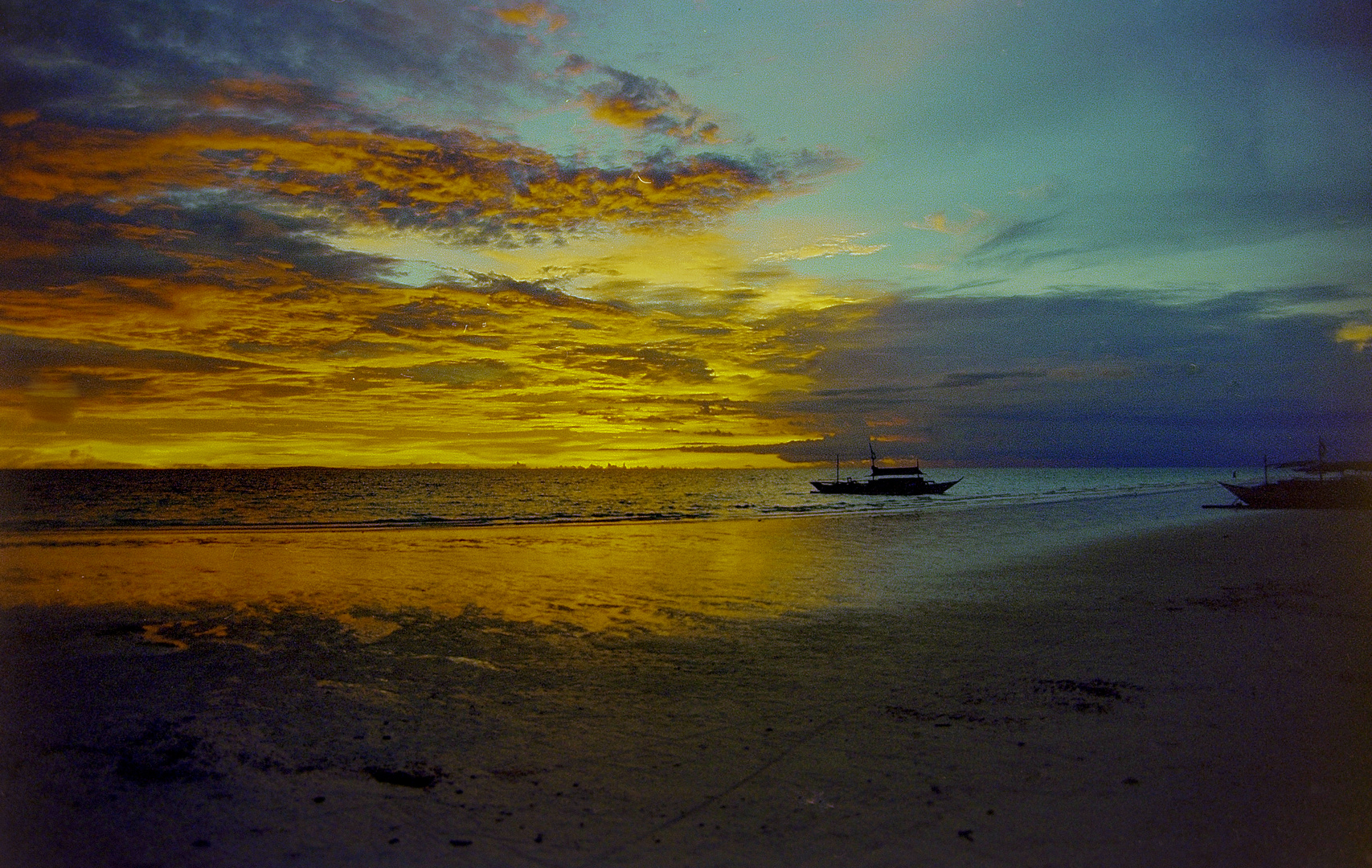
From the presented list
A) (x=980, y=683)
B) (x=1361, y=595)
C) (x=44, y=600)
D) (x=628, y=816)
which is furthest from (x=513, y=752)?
(x=1361, y=595)

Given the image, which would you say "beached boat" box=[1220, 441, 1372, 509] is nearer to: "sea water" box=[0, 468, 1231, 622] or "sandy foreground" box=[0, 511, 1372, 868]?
"sea water" box=[0, 468, 1231, 622]

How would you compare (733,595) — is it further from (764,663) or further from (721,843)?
(721,843)

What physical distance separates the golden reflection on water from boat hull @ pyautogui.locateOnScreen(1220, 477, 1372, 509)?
3806 centimetres

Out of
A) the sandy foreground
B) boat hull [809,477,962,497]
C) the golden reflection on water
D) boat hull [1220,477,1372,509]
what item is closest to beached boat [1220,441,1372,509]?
boat hull [1220,477,1372,509]

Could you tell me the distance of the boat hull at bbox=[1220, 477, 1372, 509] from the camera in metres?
50.9

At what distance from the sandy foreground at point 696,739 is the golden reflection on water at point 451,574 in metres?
1.27

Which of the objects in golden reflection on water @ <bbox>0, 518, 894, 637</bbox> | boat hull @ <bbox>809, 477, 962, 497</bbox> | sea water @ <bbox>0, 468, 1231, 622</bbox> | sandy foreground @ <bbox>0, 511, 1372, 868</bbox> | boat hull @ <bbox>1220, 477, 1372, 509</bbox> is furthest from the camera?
boat hull @ <bbox>809, 477, 962, 497</bbox>

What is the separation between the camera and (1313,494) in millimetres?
52750

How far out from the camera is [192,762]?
7355 mm

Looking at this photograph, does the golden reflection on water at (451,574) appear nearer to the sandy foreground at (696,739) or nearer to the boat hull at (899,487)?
the sandy foreground at (696,739)

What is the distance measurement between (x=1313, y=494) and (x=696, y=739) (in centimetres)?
6264

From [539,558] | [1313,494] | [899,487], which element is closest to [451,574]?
[539,558]

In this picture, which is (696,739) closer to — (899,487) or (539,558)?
(539,558)

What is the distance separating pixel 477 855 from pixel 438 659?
6446 millimetres
